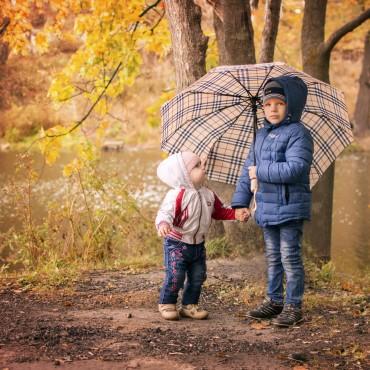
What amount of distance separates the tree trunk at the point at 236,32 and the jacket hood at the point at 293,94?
240 cm

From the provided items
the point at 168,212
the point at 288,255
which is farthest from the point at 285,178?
the point at 168,212

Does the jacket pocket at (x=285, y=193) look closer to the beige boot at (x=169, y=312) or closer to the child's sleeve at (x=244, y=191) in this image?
the child's sleeve at (x=244, y=191)

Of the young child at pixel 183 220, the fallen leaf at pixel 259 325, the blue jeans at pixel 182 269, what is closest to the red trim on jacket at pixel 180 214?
the young child at pixel 183 220

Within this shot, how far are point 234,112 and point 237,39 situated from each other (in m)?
1.93

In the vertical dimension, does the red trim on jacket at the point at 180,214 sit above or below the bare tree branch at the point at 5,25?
below

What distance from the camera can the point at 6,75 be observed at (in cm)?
2706

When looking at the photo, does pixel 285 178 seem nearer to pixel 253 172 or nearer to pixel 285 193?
pixel 285 193

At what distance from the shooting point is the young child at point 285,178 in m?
4.60

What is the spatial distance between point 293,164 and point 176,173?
0.88 m

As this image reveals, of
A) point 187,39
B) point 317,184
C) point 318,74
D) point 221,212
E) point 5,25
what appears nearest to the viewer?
point 221,212

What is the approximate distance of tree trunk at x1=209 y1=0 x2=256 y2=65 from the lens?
698cm

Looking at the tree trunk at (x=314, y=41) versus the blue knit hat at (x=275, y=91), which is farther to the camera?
the tree trunk at (x=314, y=41)

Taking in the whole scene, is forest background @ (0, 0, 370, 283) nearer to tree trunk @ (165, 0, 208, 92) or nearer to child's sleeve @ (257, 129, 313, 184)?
tree trunk @ (165, 0, 208, 92)

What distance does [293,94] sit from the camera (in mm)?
4637
